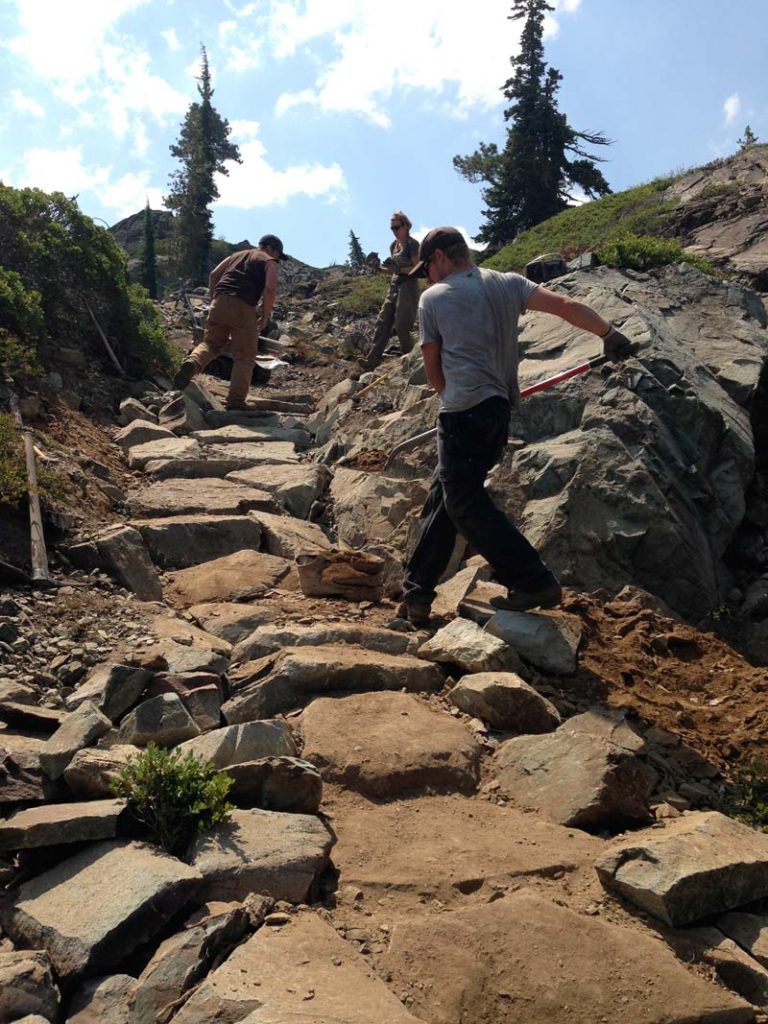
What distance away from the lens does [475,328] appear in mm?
4797

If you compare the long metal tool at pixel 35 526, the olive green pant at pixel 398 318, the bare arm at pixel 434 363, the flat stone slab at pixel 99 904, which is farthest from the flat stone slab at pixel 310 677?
the olive green pant at pixel 398 318

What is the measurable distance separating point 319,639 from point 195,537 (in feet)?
8.10

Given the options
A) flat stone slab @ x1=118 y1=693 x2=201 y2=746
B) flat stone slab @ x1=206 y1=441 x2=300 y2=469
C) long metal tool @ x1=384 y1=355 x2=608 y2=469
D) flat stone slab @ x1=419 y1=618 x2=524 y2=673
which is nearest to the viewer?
flat stone slab @ x1=118 y1=693 x2=201 y2=746

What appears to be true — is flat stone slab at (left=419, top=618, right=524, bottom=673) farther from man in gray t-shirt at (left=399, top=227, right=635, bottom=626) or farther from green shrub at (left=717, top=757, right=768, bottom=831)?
green shrub at (left=717, top=757, right=768, bottom=831)

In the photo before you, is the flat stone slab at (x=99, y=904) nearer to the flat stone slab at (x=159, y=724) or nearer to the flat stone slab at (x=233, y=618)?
the flat stone slab at (x=159, y=724)

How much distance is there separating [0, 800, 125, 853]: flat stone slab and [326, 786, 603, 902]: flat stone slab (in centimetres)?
77

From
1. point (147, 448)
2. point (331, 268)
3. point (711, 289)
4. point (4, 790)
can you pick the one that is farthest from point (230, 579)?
point (331, 268)

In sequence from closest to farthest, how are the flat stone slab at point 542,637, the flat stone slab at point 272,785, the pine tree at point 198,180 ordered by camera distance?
the flat stone slab at point 272,785, the flat stone slab at point 542,637, the pine tree at point 198,180

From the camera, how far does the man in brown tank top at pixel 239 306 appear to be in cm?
1065

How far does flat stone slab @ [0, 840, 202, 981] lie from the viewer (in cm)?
248

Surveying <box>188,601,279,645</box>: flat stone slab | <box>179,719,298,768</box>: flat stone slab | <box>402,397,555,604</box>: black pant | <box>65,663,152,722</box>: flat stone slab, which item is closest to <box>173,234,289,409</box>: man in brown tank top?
<box>188,601,279,645</box>: flat stone slab

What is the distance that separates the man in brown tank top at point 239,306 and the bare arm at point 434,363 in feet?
19.9

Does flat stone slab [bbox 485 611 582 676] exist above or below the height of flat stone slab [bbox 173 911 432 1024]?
above

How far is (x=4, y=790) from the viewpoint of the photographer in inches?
128
